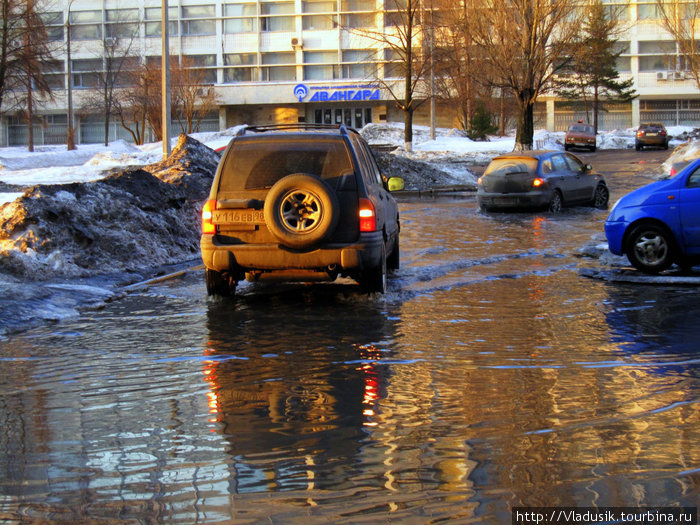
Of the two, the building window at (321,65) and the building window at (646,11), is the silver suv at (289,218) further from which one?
the building window at (646,11)

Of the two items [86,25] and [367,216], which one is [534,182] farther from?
[86,25]

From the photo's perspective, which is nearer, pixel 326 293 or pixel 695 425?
pixel 695 425

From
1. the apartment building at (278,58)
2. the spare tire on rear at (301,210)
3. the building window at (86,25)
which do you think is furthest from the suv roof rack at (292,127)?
the building window at (86,25)

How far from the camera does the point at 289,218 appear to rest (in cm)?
910

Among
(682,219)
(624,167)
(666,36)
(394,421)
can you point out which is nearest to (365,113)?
(666,36)

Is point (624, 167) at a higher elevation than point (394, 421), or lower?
higher

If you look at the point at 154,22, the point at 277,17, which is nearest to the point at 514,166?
the point at 277,17

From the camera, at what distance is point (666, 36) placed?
296 ft

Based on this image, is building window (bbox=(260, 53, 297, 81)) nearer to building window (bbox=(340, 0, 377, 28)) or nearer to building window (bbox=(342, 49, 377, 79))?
building window (bbox=(342, 49, 377, 79))

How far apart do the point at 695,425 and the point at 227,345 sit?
4.02 metres

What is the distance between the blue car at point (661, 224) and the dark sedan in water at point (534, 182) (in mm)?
9300

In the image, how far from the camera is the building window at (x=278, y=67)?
92625 mm

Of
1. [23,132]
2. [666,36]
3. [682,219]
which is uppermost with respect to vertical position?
[666,36]

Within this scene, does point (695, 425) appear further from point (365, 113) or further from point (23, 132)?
point (23, 132)
